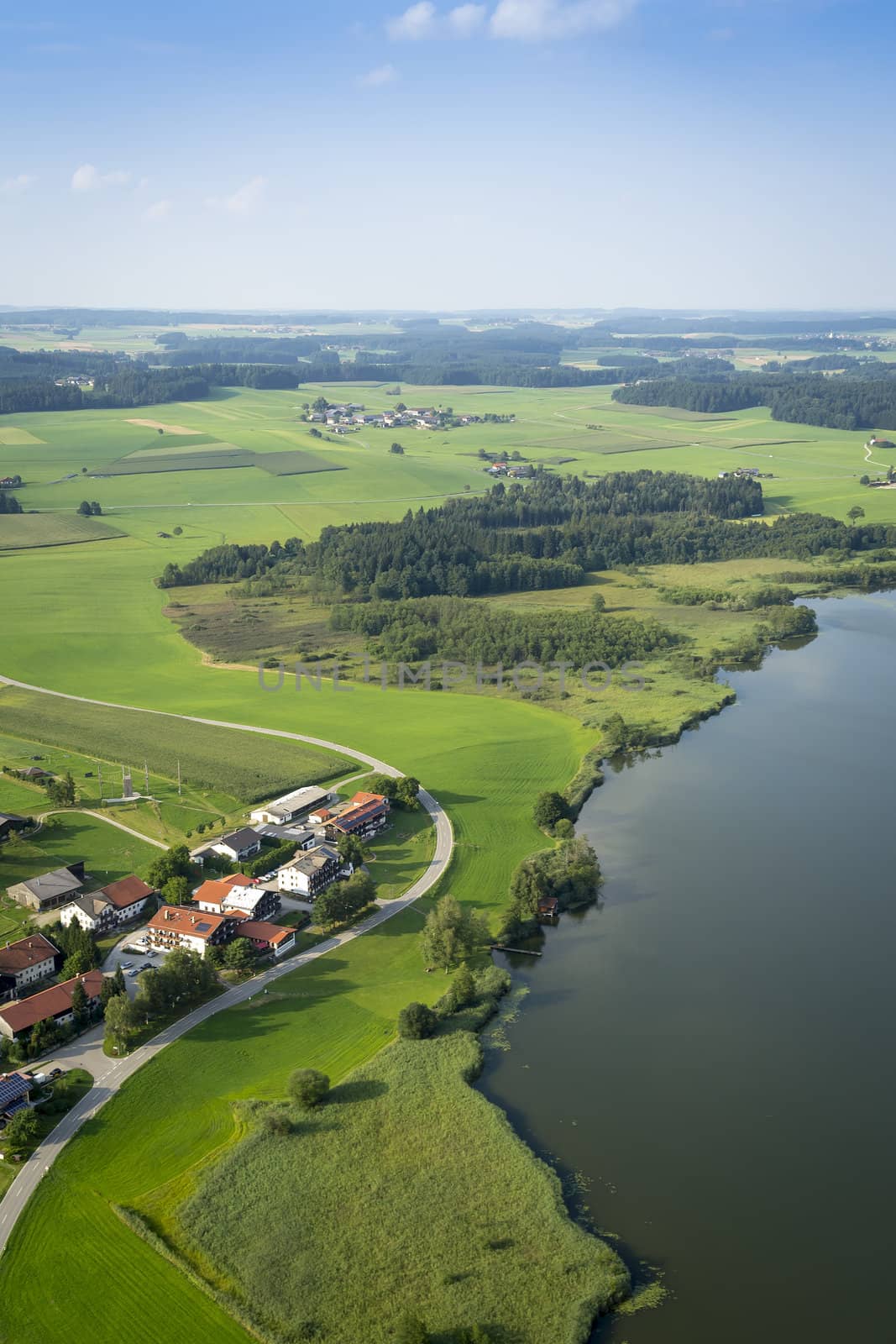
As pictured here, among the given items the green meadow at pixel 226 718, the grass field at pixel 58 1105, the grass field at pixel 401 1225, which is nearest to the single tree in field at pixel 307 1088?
the grass field at pixel 401 1225

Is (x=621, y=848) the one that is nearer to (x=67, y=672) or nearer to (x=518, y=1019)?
(x=518, y=1019)

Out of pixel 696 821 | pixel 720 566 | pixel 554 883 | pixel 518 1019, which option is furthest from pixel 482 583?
pixel 518 1019

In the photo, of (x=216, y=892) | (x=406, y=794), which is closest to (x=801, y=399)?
(x=406, y=794)

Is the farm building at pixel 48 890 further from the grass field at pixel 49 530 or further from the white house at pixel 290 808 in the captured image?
the grass field at pixel 49 530

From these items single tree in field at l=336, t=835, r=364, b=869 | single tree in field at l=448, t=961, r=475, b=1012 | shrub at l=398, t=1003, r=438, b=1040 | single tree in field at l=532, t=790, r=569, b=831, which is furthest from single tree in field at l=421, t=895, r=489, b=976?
single tree in field at l=532, t=790, r=569, b=831

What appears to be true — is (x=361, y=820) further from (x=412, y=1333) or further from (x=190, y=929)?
(x=412, y=1333)

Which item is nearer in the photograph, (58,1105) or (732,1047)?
(58,1105)
